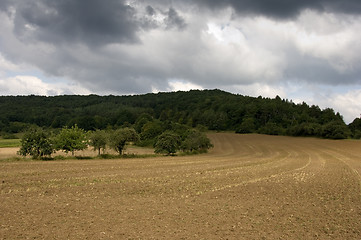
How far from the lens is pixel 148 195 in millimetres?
18969

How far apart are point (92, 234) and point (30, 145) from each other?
37.6m

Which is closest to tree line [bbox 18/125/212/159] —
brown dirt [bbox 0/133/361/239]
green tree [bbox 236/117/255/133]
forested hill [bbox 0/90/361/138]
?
brown dirt [bbox 0/133/361/239]

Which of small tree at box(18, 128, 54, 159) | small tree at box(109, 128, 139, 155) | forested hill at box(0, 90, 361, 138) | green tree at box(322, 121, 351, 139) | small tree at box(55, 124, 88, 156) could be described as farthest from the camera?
forested hill at box(0, 90, 361, 138)

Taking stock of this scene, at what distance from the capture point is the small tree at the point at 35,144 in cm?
4319

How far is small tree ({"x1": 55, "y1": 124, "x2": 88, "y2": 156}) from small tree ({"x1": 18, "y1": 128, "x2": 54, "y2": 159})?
251cm

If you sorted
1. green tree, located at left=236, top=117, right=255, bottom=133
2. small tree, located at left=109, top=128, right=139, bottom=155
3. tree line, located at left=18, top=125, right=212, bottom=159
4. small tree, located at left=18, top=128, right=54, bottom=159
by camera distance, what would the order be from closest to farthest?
small tree, located at left=18, top=128, right=54, bottom=159, tree line, located at left=18, top=125, right=212, bottom=159, small tree, located at left=109, top=128, right=139, bottom=155, green tree, located at left=236, top=117, right=255, bottom=133

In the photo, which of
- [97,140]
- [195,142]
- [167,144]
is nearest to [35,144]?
[97,140]

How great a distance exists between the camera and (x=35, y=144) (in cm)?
4350

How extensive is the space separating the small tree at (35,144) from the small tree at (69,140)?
2.51 metres

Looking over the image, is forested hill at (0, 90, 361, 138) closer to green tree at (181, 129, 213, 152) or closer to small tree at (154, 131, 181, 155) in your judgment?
green tree at (181, 129, 213, 152)

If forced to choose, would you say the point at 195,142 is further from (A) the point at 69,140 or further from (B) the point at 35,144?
(B) the point at 35,144

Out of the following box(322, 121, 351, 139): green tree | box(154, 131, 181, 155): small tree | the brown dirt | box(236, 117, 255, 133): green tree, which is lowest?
the brown dirt

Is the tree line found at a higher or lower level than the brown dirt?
higher

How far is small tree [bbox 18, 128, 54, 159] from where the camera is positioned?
142 feet
